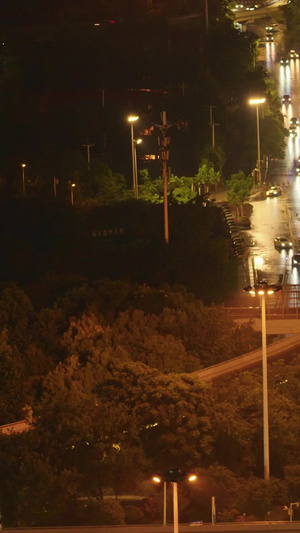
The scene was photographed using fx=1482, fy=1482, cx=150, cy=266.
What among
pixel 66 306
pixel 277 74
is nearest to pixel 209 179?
pixel 66 306

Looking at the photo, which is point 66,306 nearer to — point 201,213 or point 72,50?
point 201,213

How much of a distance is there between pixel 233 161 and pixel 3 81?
13656 millimetres

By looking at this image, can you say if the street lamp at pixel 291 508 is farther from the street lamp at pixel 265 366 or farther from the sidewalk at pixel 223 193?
the sidewalk at pixel 223 193

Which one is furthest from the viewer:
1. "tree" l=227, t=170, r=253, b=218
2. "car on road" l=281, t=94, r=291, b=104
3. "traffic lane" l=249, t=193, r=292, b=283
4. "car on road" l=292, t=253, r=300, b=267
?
"car on road" l=281, t=94, r=291, b=104

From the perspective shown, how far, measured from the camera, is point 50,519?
95.3 ft

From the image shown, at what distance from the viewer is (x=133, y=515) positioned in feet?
94.3

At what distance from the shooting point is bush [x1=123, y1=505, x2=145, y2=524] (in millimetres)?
28516

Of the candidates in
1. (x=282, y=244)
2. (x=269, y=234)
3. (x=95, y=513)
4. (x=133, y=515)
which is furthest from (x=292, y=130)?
(x=95, y=513)

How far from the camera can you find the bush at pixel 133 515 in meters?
28.5

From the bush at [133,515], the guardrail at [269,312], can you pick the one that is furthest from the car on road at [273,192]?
the bush at [133,515]

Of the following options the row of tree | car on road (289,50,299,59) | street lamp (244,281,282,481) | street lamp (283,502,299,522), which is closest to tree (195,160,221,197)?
the row of tree

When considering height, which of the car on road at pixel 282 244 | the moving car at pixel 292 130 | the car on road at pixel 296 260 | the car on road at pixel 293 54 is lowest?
the car on road at pixel 296 260

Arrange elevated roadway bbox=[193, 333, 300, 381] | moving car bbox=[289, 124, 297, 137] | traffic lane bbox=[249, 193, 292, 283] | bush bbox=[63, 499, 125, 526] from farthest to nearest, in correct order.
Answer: moving car bbox=[289, 124, 297, 137] → traffic lane bbox=[249, 193, 292, 283] → elevated roadway bbox=[193, 333, 300, 381] → bush bbox=[63, 499, 125, 526]

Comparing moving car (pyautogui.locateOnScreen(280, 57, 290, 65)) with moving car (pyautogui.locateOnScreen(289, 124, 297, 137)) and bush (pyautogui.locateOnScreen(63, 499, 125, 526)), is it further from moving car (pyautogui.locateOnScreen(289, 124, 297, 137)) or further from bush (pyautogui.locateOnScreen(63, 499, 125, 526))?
bush (pyautogui.locateOnScreen(63, 499, 125, 526))
